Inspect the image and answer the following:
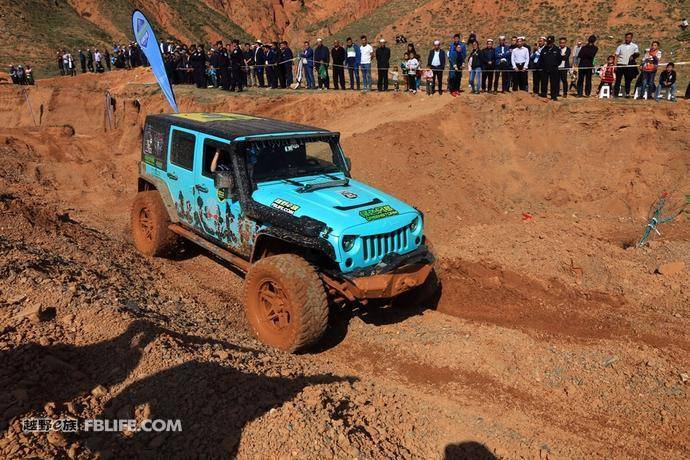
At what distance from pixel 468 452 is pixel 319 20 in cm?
5974

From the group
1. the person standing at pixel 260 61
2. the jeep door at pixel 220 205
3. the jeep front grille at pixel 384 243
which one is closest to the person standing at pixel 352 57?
the person standing at pixel 260 61

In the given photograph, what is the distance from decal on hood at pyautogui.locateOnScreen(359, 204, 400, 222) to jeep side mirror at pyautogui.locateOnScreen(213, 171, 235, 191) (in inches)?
65.6

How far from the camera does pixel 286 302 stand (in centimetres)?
578

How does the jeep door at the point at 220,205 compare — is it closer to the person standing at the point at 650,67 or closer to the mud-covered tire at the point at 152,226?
the mud-covered tire at the point at 152,226

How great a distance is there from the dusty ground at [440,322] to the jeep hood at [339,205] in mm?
1594

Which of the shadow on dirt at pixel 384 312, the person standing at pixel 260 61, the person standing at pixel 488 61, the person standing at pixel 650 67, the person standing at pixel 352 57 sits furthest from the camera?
the person standing at pixel 260 61

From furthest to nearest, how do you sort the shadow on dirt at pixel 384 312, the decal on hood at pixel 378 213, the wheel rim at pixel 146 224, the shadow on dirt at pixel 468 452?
the wheel rim at pixel 146 224, the shadow on dirt at pixel 384 312, the decal on hood at pixel 378 213, the shadow on dirt at pixel 468 452

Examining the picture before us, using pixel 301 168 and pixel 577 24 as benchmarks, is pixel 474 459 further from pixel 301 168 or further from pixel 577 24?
pixel 577 24

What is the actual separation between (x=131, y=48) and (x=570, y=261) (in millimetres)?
27114

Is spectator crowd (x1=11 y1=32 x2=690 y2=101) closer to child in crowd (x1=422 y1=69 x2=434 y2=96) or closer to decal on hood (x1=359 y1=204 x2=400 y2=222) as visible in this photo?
child in crowd (x1=422 y1=69 x2=434 y2=96)

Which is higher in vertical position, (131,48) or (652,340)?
(131,48)

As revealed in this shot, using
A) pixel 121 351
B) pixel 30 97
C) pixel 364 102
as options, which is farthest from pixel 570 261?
pixel 30 97

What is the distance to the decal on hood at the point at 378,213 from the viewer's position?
5.79 meters

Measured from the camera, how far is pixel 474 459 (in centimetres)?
446
